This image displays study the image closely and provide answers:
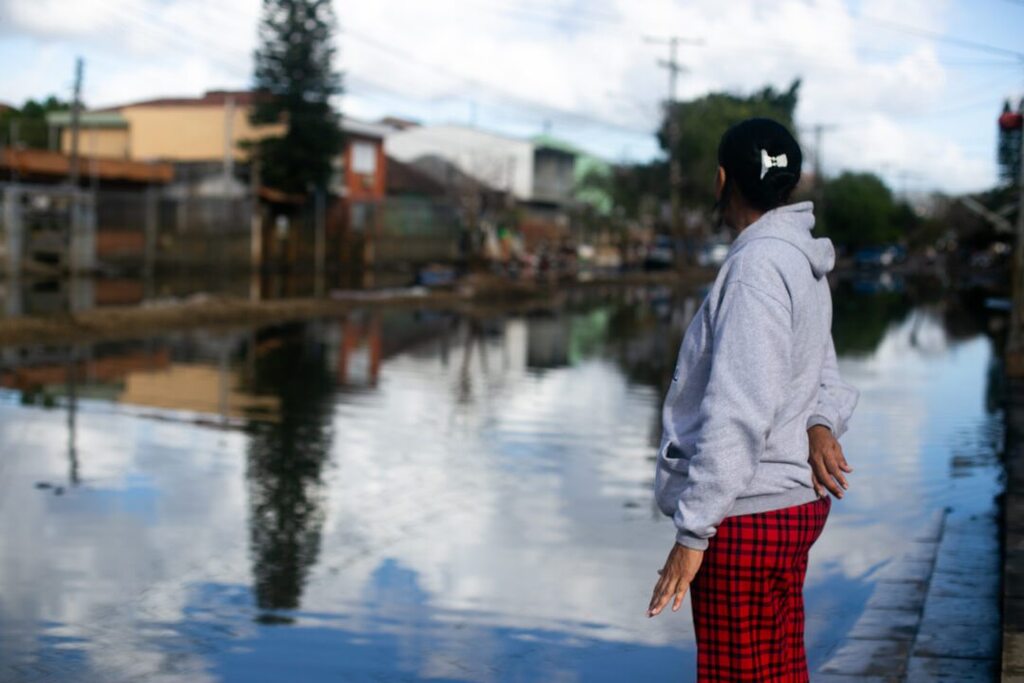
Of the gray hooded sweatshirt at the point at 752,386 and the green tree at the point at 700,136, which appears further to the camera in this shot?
the green tree at the point at 700,136

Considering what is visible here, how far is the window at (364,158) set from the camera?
173ft

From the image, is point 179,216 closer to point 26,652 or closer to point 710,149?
point 710,149

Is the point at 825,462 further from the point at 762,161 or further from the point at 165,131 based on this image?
the point at 165,131

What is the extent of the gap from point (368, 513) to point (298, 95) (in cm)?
4083

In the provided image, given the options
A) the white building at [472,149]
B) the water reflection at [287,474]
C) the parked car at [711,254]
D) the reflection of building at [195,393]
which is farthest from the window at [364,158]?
the reflection of building at [195,393]

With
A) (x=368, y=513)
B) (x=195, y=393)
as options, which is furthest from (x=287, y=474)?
(x=195, y=393)

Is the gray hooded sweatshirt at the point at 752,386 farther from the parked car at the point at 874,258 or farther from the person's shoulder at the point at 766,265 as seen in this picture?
the parked car at the point at 874,258

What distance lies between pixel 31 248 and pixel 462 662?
32.6m

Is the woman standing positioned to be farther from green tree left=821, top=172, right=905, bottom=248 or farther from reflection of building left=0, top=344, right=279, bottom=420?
green tree left=821, top=172, right=905, bottom=248

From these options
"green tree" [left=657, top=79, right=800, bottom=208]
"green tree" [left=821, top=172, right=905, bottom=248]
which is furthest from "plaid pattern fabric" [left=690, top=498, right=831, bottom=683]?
"green tree" [left=821, top=172, right=905, bottom=248]

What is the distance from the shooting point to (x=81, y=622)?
558 cm

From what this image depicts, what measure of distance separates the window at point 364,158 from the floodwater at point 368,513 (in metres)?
36.5

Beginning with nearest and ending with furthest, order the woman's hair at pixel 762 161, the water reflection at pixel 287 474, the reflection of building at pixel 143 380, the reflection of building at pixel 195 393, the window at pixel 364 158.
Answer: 1. the woman's hair at pixel 762 161
2. the water reflection at pixel 287 474
3. the reflection of building at pixel 195 393
4. the reflection of building at pixel 143 380
5. the window at pixel 364 158

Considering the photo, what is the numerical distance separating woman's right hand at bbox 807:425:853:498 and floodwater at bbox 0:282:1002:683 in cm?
234
